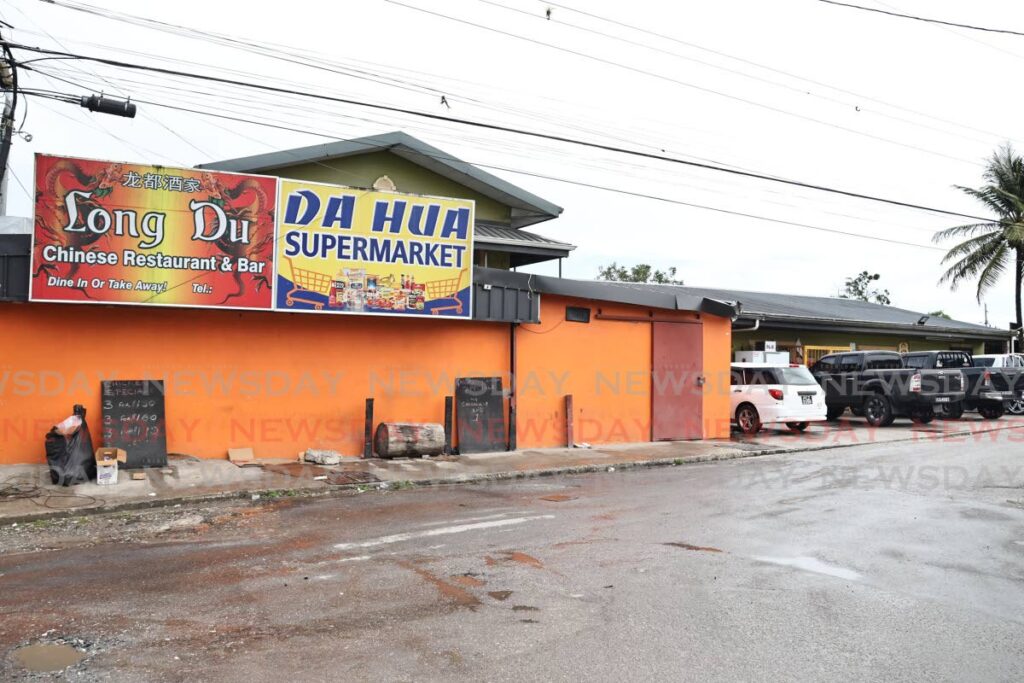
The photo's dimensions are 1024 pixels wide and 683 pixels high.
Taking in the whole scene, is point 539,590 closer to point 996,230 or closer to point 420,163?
point 420,163

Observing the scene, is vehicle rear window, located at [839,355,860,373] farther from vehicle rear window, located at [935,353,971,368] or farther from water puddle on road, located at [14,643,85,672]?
water puddle on road, located at [14,643,85,672]

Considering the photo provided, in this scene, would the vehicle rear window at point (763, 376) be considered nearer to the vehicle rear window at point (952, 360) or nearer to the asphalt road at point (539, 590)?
the vehicle rear window at point (952, 360)

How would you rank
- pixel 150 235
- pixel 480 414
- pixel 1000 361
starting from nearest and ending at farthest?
pixel 150 235 < pixel 480 414 < pixel 1000 361

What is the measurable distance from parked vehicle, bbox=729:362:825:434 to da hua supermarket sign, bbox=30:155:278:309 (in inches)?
478

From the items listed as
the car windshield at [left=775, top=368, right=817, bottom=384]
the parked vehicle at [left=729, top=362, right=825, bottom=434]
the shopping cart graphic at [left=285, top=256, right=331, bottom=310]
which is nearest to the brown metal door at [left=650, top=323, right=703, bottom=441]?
the parked vehicle at [left=729, top=362, right=825, bottom=434]

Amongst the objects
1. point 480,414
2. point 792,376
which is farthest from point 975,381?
point 480,414

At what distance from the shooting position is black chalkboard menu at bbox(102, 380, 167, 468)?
1154 cm

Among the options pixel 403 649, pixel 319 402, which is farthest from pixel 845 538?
pixel 319 402

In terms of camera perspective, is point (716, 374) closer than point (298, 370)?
No

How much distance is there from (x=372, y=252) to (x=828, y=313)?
21393mm

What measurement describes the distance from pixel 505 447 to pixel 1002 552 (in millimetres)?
9036

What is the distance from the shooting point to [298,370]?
1331 cm

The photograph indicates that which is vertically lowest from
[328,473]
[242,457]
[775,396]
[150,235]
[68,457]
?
[328,473]

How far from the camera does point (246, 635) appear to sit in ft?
16.4
